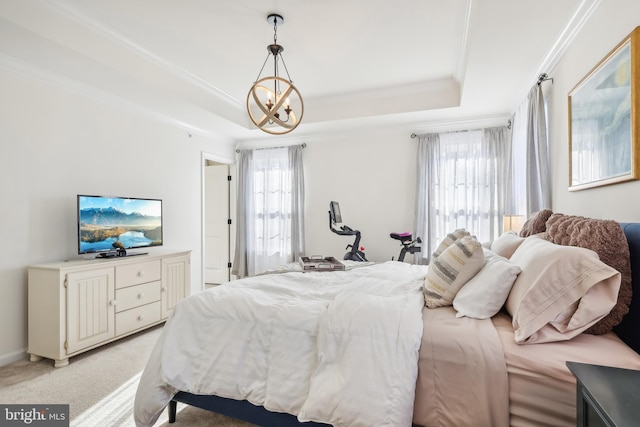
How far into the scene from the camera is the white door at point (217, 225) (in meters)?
5.62

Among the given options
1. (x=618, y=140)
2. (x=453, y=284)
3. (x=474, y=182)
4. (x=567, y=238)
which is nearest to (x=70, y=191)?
(x=453, y=284)

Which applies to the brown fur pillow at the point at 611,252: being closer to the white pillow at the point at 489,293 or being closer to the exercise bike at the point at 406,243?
the white pillow at the point at 489,293

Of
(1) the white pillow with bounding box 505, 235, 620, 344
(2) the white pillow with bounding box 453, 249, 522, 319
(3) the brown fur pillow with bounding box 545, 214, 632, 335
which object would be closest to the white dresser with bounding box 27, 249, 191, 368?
(2) the white pillow with bounding box 453, 249, 522, 319

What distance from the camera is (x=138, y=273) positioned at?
3.25 meters

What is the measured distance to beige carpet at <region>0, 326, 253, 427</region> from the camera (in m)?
1.91

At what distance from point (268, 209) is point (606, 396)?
479 centimetres

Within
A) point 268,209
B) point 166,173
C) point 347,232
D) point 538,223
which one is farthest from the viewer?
point 268,209

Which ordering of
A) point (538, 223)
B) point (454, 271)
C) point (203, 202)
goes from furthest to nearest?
point (203, 202) < point (538, 223) < point (454, 271)

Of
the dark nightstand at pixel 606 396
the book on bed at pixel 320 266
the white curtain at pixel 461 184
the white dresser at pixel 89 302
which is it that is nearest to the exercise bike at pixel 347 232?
the white curtain at pixel 461 184

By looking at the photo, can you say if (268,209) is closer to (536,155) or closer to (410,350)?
(536,155)

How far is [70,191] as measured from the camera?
10.1 ft

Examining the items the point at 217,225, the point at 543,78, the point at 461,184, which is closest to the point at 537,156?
the point at 543,78

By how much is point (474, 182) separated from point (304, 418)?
3.84 m

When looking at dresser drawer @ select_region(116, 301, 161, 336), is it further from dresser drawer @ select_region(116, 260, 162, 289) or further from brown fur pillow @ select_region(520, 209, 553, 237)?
brown fur pillow @ select_region(520, 209, 553, 237)
